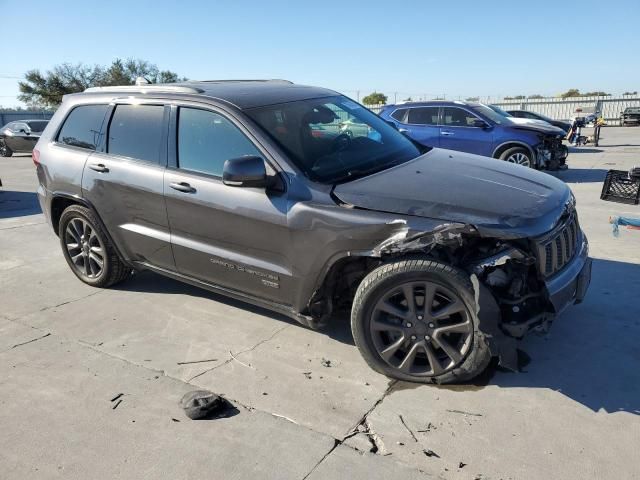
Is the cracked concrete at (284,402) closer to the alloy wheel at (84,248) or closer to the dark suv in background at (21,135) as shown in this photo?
the alloy wheel at (84,248)

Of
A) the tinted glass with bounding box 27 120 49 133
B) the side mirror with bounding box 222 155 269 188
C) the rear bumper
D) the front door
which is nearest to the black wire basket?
the rear bumper

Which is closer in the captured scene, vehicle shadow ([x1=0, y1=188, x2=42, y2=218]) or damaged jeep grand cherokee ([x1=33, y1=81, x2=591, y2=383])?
damaged jeep grand cherokee ([x1=33, y1=81, x2=591, y2=383])

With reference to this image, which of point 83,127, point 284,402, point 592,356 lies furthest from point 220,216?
point 592,356

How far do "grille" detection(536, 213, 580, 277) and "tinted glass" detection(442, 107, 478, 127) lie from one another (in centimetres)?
841

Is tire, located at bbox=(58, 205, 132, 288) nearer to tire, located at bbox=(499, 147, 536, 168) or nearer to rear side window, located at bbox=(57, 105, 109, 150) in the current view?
rear side window, located at bbox=(57, 105, 109, 150)

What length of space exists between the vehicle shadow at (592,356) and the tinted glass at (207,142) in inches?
91.8

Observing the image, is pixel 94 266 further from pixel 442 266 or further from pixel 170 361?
pixel 442 266

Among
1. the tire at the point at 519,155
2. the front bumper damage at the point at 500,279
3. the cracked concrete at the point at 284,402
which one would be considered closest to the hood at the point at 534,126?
the tire at the point at 519,155

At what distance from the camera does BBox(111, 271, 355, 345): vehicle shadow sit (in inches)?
160

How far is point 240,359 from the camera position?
369 centimetres

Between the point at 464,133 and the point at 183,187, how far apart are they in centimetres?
885

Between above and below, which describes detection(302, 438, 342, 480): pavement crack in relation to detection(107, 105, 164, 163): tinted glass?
below

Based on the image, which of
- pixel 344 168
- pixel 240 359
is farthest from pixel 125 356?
pixel 344 168

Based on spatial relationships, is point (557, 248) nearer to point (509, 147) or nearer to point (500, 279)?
point (500, 279)
